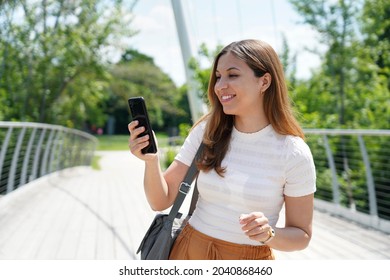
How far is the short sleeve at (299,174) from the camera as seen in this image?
1.50m

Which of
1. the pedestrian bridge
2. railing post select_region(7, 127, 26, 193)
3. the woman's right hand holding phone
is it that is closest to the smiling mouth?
the woman's right hand holding phone

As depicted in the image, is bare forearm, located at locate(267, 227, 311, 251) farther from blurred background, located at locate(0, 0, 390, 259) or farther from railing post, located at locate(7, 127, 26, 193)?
railing post, located at locate(7, 127, 26, 193)

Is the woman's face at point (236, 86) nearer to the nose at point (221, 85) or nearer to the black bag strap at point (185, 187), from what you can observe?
the nose at point (221, 85)

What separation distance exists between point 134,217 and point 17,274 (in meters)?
3.46

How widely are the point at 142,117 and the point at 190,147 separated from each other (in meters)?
0.19

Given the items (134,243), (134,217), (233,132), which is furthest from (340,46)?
(233,132)

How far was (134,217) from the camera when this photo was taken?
539 centimetres

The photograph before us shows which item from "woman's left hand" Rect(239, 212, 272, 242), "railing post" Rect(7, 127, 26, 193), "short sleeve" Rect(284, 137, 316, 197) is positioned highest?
"short sleeve" Rect(284, 137, 316, 197)

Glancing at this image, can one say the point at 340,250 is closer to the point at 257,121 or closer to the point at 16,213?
the point at 257,121

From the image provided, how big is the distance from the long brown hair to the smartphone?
0.16m

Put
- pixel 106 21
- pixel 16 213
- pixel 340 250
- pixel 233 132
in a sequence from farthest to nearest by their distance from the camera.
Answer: pixel 106 21 → pixel 16 213 → pixel 340 250 → pixel 233 132

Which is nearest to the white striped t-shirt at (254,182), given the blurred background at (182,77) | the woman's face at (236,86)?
the woman's face at (236,86)

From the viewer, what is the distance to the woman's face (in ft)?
5.11

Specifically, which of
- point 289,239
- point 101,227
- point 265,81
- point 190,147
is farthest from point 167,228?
point 101,227
